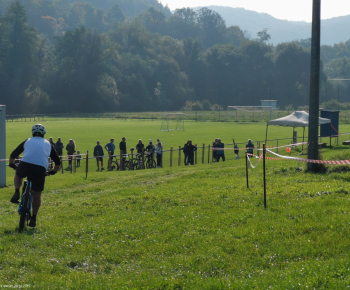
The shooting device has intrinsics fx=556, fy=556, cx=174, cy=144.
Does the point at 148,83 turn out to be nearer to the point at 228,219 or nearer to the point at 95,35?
the point at 95,35

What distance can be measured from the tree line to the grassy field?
91046 mm

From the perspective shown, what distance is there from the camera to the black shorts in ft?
28.7

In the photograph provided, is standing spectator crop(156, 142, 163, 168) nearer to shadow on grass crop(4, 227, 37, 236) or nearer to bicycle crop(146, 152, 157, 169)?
bicycle crop(146, 152, 157, 169)

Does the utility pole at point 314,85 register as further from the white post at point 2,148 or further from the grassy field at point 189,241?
the white post at point 2,148

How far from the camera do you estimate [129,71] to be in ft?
414

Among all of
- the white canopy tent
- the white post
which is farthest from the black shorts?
the white canopy tent

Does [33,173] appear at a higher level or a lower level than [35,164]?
lower

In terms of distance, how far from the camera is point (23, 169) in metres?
8.77

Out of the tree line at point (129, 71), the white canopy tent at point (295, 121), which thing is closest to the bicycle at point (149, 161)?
the white canopy tent at point (295, 121)

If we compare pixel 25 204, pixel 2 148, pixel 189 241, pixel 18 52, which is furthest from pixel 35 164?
pixel 18 52

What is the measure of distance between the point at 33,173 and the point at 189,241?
106 inches

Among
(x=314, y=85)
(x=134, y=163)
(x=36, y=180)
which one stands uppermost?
(x=314, y=85)

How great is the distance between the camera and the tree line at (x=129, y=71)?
106 meters

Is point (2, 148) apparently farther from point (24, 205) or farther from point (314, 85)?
point (314, 85)
